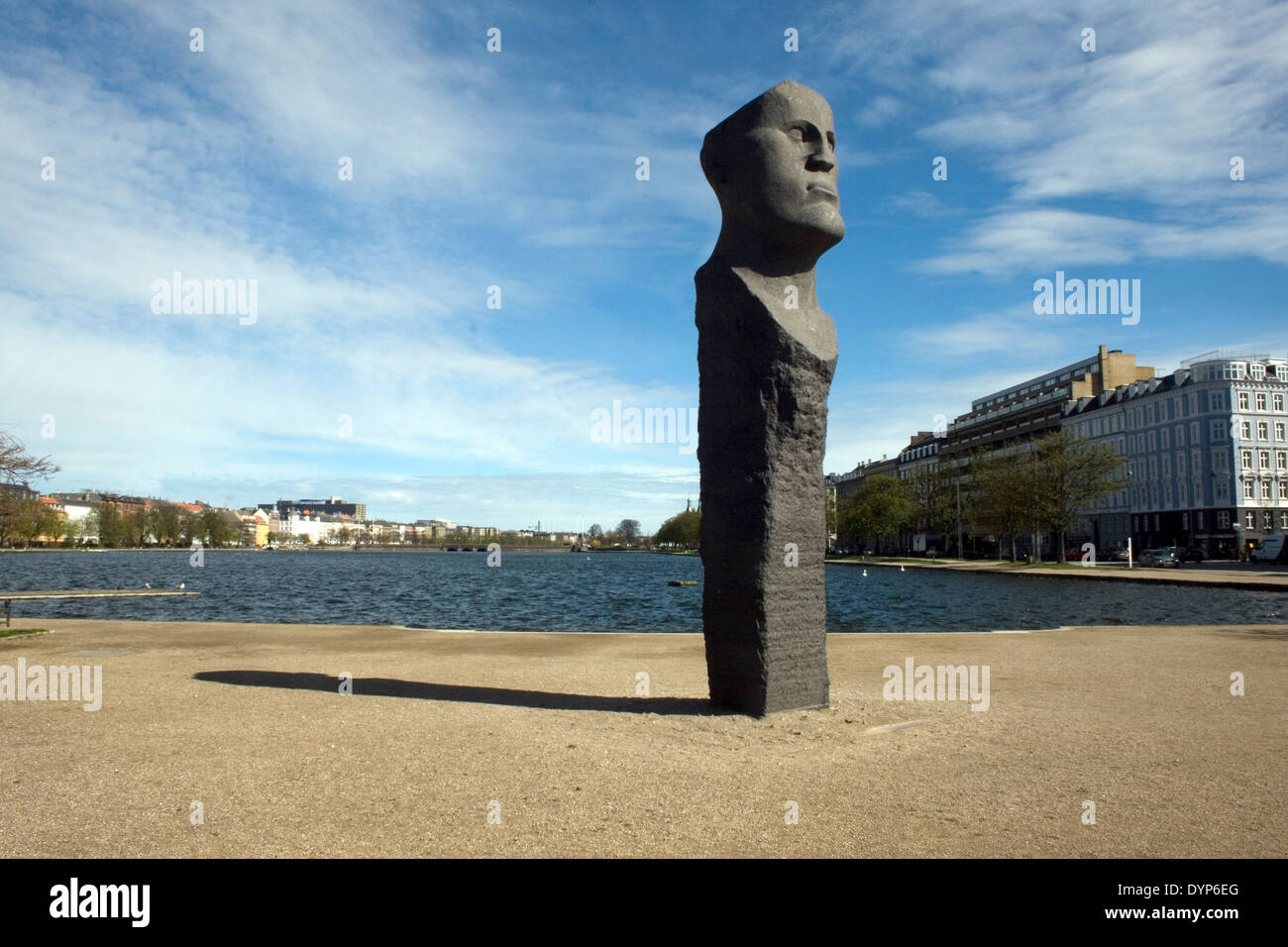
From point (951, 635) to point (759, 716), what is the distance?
434 inches

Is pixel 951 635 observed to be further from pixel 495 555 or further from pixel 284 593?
pixel 495 555

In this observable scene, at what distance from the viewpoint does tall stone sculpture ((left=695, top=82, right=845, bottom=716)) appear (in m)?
9.33

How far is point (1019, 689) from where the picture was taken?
12000 millimetres

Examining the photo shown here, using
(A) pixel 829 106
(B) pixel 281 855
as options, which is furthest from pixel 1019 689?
(B) pixel 281 855

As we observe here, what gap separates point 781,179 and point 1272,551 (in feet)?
188

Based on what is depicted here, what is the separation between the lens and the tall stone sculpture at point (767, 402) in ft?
30.6

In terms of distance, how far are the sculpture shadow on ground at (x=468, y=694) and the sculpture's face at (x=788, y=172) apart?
5.39 metres

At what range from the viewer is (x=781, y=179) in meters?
9.32

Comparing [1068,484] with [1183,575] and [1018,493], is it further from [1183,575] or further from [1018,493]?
[1183,575]

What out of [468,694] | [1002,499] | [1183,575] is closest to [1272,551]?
[1183,575]
